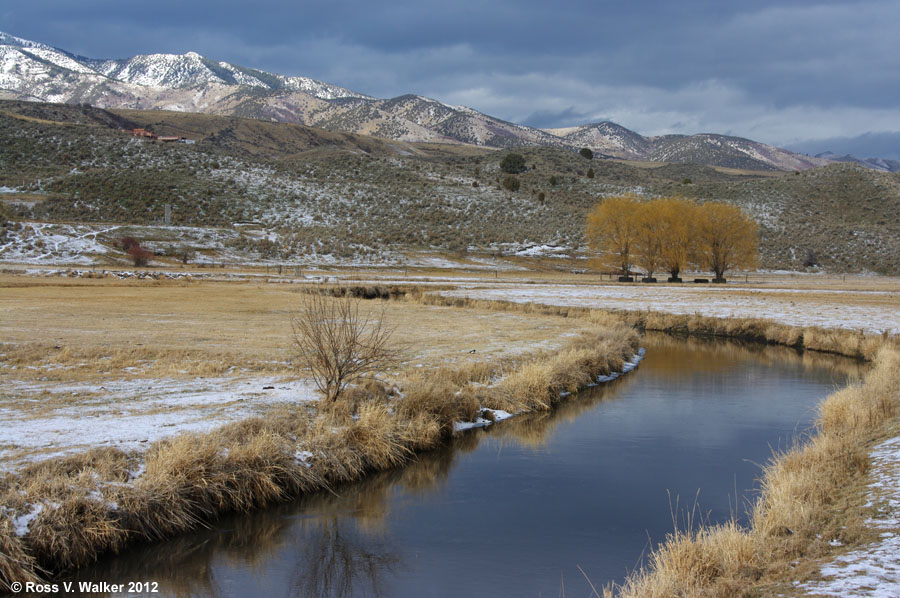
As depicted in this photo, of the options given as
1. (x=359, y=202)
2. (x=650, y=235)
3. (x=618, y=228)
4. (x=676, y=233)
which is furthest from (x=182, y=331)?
(x=359, y=202)

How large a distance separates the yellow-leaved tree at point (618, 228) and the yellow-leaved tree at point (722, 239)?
21.4ft

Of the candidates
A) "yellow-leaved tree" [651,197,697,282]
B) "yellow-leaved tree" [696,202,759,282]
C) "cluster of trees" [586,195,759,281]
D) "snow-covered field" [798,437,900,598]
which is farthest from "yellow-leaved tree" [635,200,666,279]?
"snow-covered field" [798,437,900,598]

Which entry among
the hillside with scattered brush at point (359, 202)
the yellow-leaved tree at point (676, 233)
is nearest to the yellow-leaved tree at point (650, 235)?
the yellow-leaved tree at point (676, 233)

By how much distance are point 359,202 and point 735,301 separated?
6453 centimetres

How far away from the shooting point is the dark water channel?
934cm

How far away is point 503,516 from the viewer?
37.8 ft

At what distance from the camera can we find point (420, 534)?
10828mm

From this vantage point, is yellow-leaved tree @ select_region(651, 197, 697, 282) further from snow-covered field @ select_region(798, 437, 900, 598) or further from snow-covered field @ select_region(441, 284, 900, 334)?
snow-covered field @ select_region(798, 437, 900, 598)

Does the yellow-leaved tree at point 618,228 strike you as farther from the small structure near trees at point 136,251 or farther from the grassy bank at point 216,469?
the grassy bank at point 216,469

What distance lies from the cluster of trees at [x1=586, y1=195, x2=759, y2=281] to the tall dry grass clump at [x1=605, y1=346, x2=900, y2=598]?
5694 cm

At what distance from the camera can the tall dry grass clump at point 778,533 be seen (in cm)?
755

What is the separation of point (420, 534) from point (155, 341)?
14824mm

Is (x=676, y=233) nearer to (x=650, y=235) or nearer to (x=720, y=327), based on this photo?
(x=650, y=235)

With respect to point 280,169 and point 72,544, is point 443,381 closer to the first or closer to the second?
point 72,544
